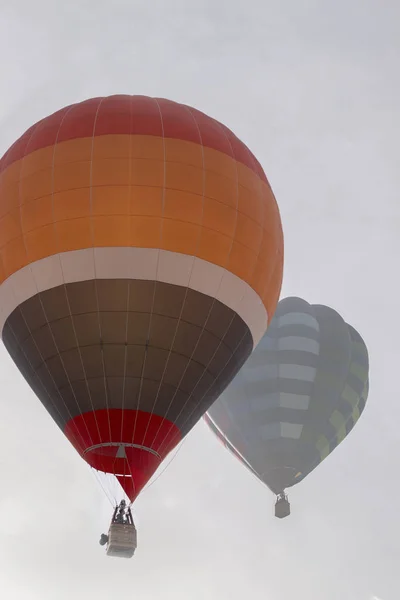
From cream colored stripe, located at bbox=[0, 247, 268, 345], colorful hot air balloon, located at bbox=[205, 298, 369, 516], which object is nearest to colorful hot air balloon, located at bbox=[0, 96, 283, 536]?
cream colored stripe, located at bbox=[0, 247, 268, 345]

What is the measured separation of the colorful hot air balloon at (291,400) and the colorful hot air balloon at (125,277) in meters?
9.37

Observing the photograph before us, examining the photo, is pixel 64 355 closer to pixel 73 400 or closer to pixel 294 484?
pixel 73 400

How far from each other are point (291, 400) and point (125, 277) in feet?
36.1

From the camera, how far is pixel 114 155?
49.4 feet

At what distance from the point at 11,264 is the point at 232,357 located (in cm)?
347

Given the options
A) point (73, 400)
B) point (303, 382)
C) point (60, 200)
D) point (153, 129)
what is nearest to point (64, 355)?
point (73, 400)

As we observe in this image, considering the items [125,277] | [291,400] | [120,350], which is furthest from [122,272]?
[291,400]

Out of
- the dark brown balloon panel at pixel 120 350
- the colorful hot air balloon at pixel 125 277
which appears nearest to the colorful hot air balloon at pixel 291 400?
the colorful hot air balloon at pixel 125 277

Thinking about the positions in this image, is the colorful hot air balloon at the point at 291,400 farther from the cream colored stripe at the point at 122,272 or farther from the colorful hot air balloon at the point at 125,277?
the cream colored stripe at the point at 122,272

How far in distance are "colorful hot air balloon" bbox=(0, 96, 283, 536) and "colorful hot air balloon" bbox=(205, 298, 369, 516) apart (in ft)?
30.7

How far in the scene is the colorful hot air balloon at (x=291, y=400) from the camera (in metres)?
24.8

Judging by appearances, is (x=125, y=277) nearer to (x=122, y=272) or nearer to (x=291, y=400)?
(x=122, y=272)

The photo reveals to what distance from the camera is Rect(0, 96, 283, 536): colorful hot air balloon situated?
48.1 ft

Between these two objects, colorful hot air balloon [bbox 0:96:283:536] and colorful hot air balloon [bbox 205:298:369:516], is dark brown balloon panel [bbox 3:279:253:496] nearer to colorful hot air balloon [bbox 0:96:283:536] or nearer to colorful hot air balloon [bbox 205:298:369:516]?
colorful hot air balloon [bbox 0:96:283:536]
